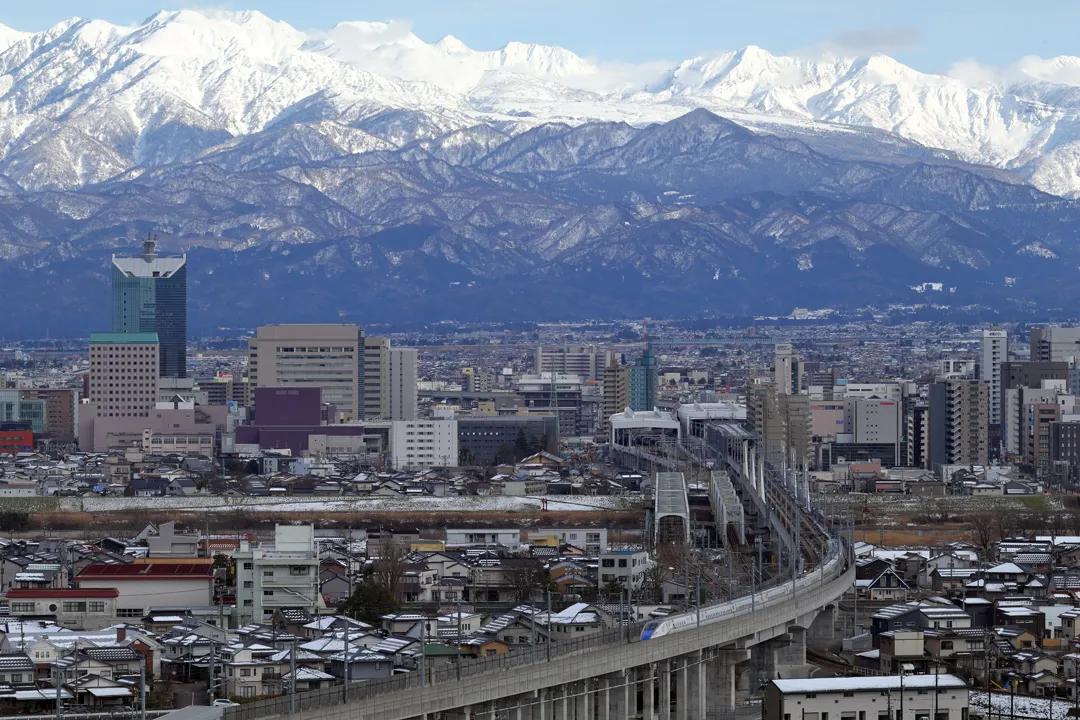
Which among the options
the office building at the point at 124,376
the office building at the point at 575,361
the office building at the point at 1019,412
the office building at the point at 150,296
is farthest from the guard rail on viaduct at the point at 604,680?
the office building at the point at 150,296

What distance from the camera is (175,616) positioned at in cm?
3092

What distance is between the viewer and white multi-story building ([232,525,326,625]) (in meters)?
32.6

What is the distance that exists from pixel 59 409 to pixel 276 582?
207 feet

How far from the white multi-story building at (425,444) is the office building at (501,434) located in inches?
70.6

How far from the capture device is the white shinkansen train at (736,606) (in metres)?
25.1

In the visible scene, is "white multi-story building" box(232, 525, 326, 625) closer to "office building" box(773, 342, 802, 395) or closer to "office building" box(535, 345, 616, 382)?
"office building" box(773, 342, 802, 395)

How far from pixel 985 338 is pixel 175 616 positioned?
71.3 meters

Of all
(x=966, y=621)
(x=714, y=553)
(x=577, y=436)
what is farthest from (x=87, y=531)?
(x=577, y=436)

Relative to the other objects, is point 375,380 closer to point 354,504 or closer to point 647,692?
point 354,504

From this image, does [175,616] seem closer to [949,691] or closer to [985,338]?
[949,691]

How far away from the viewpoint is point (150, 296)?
5340 inches

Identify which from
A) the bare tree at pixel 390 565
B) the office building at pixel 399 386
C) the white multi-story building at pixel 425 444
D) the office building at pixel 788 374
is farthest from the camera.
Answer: the office building at pixel 788 374

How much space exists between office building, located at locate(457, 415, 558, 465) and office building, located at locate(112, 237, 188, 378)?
48700 millimetres

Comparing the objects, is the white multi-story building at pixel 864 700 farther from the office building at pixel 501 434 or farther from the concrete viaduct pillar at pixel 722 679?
the office building at pixel 501 434
